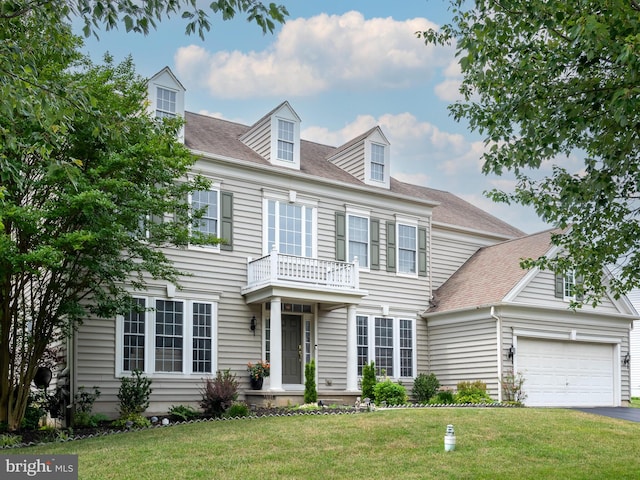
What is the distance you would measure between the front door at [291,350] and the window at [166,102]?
6.55 m

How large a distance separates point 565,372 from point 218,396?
37.6 feet

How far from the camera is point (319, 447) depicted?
1195 centimetres

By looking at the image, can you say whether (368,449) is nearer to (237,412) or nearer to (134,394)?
(237,412)

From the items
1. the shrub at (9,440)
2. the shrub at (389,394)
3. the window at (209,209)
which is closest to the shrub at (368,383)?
the shrub at (389,394)

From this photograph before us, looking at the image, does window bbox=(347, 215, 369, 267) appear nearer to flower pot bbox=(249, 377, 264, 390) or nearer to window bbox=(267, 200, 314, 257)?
window bbox=(267, 200, 314, 257)

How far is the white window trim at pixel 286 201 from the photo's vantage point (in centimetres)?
2084

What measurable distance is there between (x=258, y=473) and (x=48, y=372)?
342 inches

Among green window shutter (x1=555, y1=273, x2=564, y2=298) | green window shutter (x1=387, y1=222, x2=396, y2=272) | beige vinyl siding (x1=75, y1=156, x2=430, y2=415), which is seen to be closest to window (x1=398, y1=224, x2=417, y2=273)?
green window shutter (x1=387, y1=222, x2=396, y2=272)

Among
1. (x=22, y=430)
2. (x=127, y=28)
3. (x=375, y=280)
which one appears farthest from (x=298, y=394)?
(x=127, y=28)

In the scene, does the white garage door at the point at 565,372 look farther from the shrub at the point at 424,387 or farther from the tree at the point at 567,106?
the tree at the point at 567,106

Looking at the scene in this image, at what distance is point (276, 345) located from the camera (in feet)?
62.7

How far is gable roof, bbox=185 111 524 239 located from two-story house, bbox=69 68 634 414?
0.10 m

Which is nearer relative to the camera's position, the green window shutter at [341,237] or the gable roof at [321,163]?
the gable roof at [321,163]

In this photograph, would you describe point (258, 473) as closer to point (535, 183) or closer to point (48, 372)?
point (535, 183)
